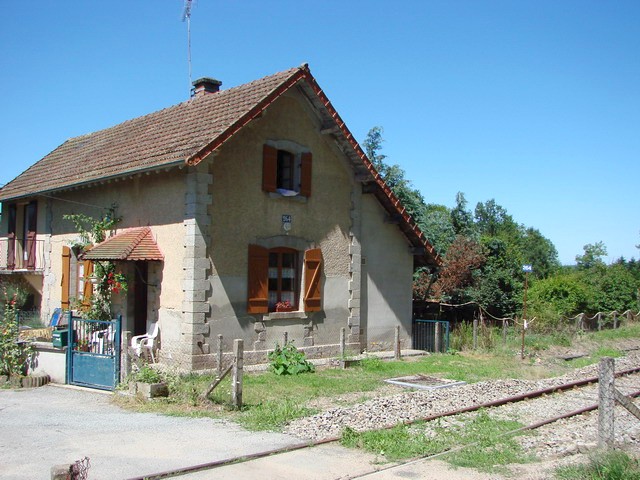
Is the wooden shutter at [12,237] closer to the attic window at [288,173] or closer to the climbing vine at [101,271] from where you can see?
the climbing vine at [101,271]

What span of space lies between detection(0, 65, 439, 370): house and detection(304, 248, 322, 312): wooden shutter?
4 cm

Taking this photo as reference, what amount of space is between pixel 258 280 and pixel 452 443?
707 cm

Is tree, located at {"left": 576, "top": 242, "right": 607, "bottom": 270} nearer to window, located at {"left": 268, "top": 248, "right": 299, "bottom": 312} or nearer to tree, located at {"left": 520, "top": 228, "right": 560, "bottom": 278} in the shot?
tree, located at {"left": 520, "top": 228, "right": 560, "bottom": 278}

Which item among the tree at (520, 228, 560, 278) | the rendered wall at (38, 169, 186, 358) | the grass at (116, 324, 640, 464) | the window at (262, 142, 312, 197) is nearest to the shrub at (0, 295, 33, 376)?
the rendered wall at (38, 169, 186, 358)

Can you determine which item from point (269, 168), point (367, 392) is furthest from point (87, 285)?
point (367, 392)

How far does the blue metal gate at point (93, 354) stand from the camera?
11273mm

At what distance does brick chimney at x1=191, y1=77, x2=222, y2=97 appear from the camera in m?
17.7

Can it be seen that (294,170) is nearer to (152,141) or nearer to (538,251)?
(152,141)

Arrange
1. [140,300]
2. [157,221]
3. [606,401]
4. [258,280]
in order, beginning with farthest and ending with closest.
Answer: [140,300] → [258,280] → [157,221] → [606,401]

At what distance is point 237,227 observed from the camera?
Result: 1401cm

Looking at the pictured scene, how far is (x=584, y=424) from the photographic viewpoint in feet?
31.4

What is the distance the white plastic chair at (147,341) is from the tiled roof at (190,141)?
3.55 meters

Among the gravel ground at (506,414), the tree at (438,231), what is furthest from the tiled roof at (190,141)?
the tree at (438,231)

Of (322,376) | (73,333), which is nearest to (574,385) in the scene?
(322,376)
